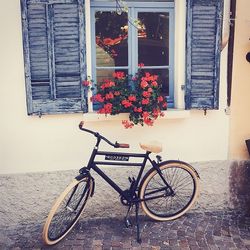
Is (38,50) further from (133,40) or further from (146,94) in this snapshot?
(146,94)

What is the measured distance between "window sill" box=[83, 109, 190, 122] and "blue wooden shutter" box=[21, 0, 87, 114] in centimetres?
14

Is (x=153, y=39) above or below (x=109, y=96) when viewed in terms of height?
above

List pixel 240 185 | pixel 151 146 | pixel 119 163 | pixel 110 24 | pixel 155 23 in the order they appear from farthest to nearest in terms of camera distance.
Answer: pixel 240 185, pixel 155 23, pixel 110 24, pixel 119 163, pixel 151 146

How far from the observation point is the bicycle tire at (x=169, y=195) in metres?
5.26

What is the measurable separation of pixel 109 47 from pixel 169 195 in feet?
6.62

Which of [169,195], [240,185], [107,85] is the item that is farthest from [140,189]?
[240,185]

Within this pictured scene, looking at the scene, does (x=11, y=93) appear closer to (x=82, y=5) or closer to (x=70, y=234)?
(x=82, y=5)

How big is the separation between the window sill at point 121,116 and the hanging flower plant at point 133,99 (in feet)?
0.31

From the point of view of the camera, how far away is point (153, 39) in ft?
18.2

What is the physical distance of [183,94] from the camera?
543 centimetres

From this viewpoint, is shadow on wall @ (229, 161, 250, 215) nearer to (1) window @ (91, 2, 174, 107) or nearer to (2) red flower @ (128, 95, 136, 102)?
(1) window @ (91, 2, 174, 107)

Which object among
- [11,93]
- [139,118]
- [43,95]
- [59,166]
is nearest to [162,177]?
[139,118]

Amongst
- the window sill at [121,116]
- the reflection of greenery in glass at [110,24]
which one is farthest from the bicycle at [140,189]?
the reflection of greenery in glass at [110,24]

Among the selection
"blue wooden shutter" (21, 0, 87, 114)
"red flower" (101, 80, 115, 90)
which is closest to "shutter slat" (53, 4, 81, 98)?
"blue wooden shutter" (21, 0, 87, 114)
